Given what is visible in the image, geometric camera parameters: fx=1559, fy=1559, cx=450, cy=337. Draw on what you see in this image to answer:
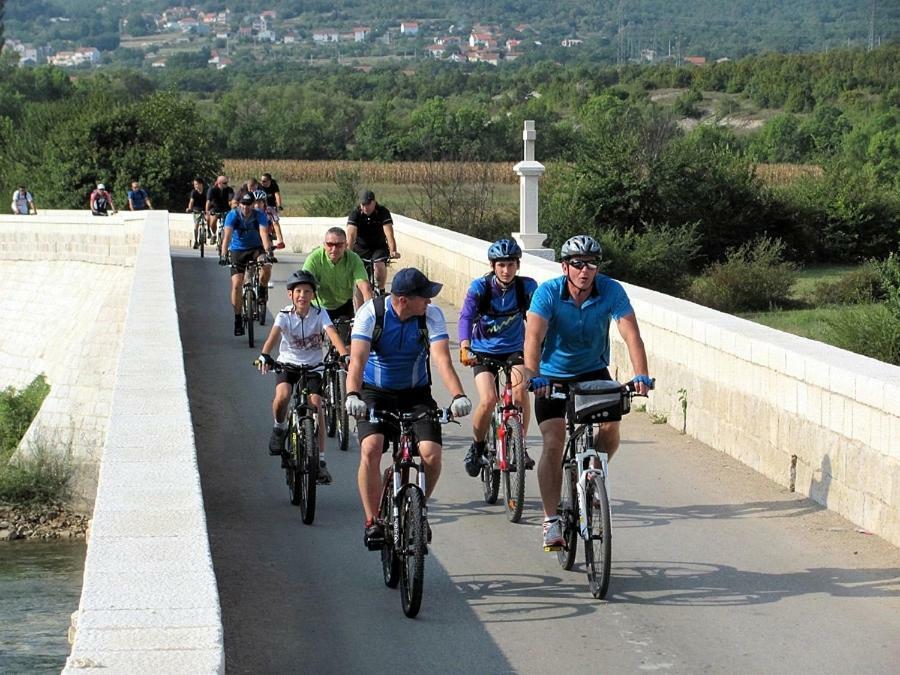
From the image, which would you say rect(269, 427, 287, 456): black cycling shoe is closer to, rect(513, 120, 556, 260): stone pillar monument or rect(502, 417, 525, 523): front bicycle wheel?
rect(502, 417, 525, 523): front bicycle wheel

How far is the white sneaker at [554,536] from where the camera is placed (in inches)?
319

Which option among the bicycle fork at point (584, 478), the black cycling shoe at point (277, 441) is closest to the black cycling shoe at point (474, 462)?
the black cycling shoe at point (277, 441)

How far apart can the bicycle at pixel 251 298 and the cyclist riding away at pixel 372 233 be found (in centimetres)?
163

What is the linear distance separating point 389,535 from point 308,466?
1.89m

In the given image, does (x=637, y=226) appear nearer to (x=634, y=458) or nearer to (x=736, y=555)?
(x=634, y=458)

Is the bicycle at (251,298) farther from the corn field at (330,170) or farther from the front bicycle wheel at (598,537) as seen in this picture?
the corn field at (330,170)

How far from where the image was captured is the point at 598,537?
24.6 feet

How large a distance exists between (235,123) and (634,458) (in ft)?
348

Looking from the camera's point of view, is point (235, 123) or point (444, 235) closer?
point (444, 235)

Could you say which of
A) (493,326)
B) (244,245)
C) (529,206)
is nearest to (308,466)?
(493,326)

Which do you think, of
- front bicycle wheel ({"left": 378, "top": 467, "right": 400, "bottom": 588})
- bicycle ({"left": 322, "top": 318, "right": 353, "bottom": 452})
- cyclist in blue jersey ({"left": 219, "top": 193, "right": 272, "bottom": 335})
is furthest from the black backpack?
cyclist in blue jersey ({"left": 219, "top": 193, "right": 272, "bottom": 335})

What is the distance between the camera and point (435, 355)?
774 cm

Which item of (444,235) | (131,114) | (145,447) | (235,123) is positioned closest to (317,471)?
(145,447)

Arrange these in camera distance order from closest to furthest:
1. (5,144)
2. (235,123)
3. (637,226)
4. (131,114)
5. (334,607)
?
(334,607)
(637,226)
(131,114)
(5,144)
(235,123)
